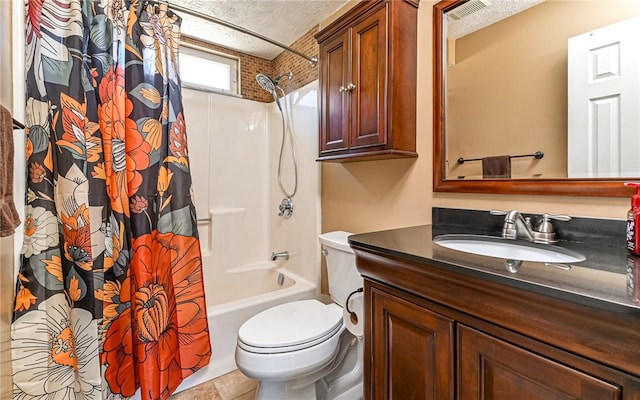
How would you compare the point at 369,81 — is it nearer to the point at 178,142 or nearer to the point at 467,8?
the point at 467,8

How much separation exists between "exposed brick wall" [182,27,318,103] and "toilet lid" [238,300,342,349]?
1587 millimetres

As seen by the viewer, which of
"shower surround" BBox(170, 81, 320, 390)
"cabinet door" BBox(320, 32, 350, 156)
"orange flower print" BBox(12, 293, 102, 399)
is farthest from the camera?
"shower surround" BBox(170, 81, 320, 390)

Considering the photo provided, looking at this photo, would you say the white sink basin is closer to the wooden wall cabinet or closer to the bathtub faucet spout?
the wooden wall cabinet

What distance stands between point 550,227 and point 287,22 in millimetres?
2049

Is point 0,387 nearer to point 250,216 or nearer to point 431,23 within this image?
point 250,216

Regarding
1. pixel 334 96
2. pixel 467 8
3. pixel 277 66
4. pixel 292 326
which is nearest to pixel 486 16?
pixel 467 8

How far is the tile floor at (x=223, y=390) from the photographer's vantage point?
59.8 inches

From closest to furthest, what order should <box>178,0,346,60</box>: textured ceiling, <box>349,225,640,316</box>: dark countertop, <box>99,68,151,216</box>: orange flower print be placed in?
<box>349,225,640,316</box>: dark countertop
<box>99,68,151,216</box>: orange flower print
<box>178,0,346,60</box>: textured ceiling

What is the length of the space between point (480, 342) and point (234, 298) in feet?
6.73

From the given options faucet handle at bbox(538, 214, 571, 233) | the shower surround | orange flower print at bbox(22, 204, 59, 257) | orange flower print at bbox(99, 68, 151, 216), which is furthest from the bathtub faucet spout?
faucet handle at bbox(538, 214, 571, 233)

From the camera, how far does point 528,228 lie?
96 centimetres

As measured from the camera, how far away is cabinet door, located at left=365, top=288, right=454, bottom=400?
2.24 feet

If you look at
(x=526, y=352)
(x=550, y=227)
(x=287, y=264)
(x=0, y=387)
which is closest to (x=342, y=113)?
(x=550, y=227)

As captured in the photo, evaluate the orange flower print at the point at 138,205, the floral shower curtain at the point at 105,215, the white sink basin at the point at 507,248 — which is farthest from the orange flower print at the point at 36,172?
the white sink basin at the point at 507,248
